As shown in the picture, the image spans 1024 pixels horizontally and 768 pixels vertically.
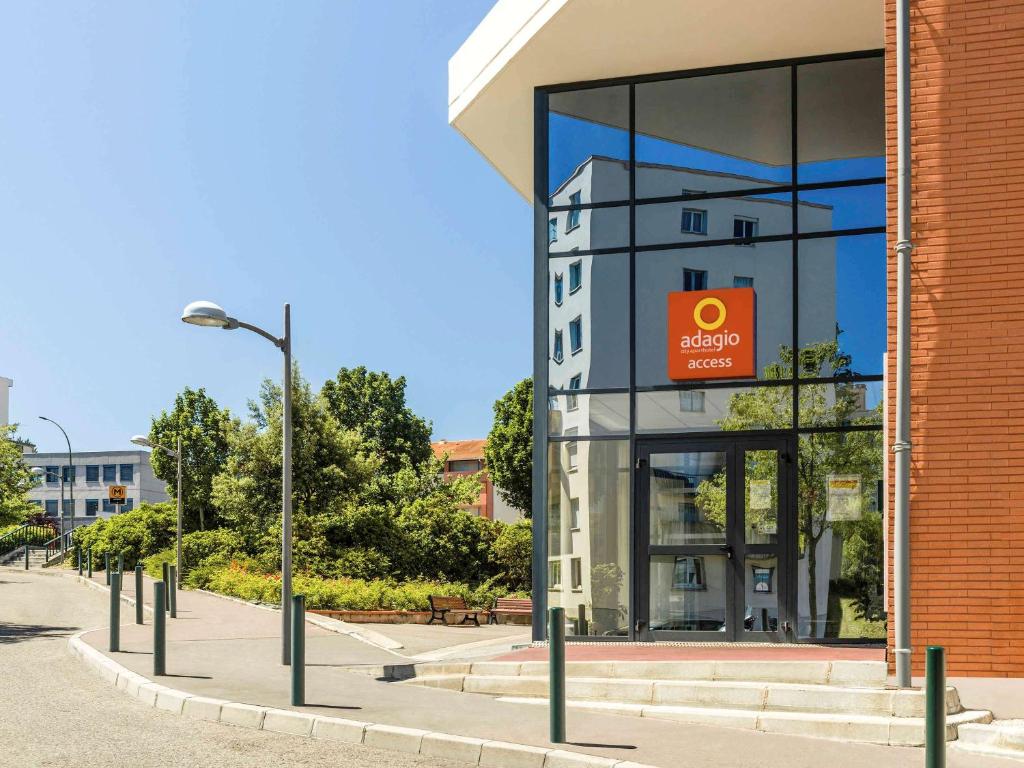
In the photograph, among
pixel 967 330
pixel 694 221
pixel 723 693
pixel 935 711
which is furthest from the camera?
pixel 694 221

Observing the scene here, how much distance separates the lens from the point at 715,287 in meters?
15.6

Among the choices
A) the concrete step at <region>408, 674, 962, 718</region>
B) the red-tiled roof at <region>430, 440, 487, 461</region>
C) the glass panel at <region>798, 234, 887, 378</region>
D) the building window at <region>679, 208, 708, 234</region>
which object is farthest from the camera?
the red-tiled roof at <region>430, 440, 487, 461</region>

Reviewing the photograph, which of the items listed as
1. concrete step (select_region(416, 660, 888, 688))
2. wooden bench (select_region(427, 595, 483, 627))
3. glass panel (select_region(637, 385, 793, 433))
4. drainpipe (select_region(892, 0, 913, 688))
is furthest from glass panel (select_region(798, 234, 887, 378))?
wooden bench (select_region(427, 595, 483, 627))

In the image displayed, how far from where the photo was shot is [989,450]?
10.8 meters

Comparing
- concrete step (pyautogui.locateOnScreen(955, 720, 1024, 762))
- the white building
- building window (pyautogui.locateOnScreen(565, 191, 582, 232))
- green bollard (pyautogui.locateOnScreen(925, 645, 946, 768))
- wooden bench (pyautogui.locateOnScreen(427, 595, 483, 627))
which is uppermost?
building window (pyautogui.locateOnScreen(565, 191, 582, 232))

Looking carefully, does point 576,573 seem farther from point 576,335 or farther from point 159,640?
point 159,640

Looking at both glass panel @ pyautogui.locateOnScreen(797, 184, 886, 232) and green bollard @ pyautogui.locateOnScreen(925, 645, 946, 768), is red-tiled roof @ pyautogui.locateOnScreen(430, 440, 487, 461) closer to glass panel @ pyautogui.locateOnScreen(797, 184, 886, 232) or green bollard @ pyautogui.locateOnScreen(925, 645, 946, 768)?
glass panel @ pyautogui.locateOnScreen(797, 184, 886, 232)

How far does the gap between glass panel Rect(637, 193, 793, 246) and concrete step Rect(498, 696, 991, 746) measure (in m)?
7.57

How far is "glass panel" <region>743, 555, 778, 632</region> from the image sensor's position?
14852 mm

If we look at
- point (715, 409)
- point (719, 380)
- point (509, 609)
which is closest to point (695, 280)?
point (719, 380)

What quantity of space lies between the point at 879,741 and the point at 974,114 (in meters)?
6.26

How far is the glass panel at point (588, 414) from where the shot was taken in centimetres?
1566

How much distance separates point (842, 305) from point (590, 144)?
428cm

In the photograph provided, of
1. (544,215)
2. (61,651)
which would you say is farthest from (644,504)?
(61,651)
